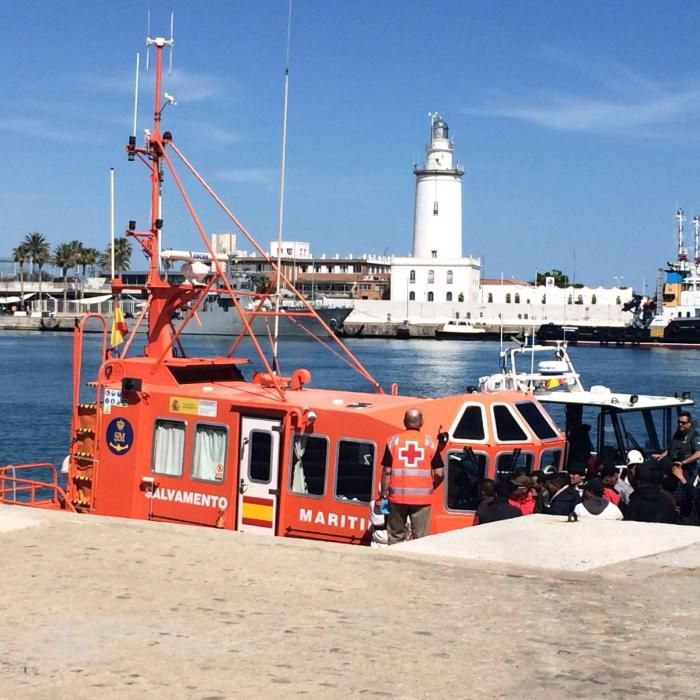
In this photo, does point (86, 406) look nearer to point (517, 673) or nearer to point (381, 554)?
point (381, 554)

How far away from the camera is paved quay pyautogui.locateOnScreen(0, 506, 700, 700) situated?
573 centimetres

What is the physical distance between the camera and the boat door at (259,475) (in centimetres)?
1157

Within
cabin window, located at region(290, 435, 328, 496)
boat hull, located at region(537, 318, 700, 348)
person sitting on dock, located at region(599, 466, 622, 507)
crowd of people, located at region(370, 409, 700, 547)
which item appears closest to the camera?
crowd of people, located at region(370, 409, 700, 547)

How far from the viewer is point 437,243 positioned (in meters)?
133

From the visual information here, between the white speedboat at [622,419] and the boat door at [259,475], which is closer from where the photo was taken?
the boat door at [259,475]

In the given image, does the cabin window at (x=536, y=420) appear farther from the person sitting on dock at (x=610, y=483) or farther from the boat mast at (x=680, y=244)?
the boat mast at (x=680, y=244)

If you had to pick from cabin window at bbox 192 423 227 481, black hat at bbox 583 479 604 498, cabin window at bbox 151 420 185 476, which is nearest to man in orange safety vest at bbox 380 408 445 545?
black hat at bbox 583 479 604 498

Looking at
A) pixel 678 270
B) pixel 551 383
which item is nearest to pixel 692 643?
pixel 551 383

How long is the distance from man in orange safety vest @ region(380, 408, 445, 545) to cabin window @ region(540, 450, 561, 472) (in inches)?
83.1

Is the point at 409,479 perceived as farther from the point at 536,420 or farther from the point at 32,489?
the point at 32,489

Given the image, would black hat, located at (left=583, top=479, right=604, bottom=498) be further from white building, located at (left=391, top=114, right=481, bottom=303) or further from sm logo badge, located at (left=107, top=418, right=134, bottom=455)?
white building, located at (left=391, top=114, right=481, bottom=303)

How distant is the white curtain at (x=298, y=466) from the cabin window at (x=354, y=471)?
43cm

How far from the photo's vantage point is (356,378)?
64.2 m

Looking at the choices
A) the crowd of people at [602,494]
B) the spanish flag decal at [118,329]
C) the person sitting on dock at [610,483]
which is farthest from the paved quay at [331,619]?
the spanish flag decal at [118,329]
